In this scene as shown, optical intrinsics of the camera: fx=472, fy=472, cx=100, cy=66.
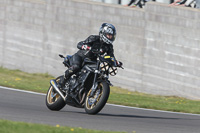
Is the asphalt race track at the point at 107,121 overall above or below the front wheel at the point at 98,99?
below

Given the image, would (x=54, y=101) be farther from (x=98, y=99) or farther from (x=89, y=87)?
(x=98, y=99)

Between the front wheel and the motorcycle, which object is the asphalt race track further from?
the motorcycle

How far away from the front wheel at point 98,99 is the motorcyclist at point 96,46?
776mm

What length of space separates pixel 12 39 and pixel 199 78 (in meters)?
11.6

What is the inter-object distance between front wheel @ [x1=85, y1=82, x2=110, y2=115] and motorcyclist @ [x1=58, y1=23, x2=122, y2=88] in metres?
0.78

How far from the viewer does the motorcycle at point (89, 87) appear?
9.52m

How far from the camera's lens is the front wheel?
9305mm

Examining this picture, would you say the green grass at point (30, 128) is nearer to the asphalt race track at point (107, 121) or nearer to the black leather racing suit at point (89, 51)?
the asphalt race track at point (107, 121)

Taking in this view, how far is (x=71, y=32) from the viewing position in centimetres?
2252

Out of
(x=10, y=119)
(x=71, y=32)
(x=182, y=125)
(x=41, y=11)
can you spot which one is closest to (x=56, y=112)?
(x=10, y=119)

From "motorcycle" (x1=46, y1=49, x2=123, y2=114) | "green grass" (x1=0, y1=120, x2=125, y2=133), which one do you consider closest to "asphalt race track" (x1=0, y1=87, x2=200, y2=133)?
"motorcycle" (x1=46, y1=49, x2=123, y2=114)

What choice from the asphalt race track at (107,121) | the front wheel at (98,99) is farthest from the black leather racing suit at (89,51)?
the asphalt race track at (107,121)

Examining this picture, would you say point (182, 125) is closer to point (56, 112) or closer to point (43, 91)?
point (56, 112)

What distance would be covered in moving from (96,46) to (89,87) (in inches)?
36.5
